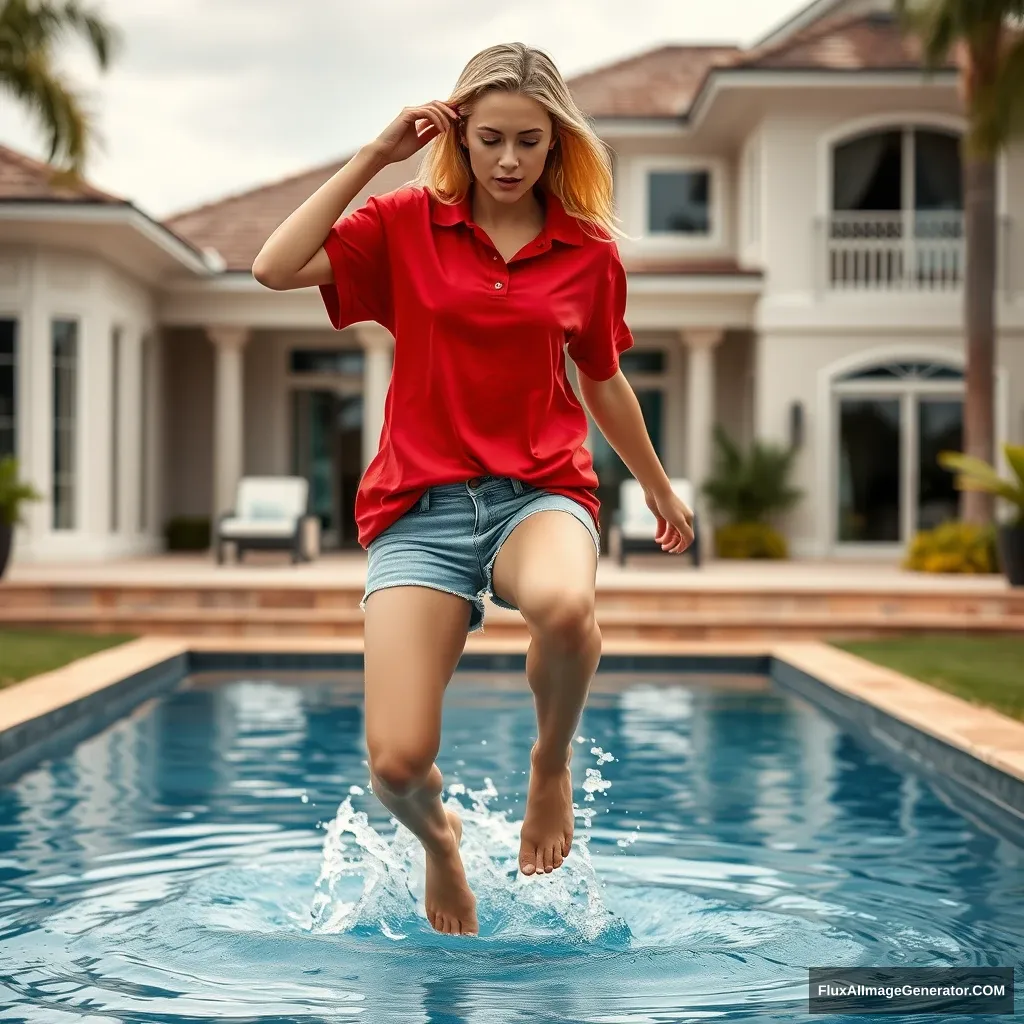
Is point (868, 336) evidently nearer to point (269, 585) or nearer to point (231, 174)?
point (269, 585)

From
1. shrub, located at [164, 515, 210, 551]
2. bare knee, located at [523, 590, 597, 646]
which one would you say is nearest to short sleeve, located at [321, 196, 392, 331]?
bare knee, located at [523, 590, 597, 646]

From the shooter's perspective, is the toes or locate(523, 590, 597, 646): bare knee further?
the toes

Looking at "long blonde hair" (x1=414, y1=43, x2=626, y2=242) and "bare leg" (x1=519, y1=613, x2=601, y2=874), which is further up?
"long blonde hair" (x1=414, y1=43, x2=626, y2=242)

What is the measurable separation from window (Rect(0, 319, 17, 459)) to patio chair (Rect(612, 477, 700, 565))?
6482 millimetres

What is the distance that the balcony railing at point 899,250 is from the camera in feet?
61.5

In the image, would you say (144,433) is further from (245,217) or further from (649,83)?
(649,83)

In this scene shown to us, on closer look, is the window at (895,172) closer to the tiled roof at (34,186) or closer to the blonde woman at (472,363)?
the tiled roof at (34,186)

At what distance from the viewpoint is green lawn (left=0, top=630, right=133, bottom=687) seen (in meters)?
9.02

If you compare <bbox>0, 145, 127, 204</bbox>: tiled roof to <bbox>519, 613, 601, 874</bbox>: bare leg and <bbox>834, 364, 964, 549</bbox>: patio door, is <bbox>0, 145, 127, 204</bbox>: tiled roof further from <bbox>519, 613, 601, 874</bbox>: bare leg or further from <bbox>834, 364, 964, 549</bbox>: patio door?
<bbox>519, 613, 601, 874</bbox>: bare leg

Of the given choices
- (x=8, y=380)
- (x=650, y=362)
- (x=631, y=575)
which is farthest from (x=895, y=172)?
(x=8, y=380)

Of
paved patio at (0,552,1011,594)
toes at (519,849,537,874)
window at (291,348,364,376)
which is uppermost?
window at (291,348,364,376)

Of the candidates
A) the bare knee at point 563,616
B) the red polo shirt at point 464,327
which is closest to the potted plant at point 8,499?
the red polo shirt at point 464,327

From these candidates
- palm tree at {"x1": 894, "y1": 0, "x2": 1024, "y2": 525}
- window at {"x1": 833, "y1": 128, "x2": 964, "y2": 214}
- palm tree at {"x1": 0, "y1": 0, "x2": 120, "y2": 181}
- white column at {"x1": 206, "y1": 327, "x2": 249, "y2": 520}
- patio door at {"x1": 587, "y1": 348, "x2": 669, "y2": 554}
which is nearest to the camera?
palm tree at {"x1": 894, "y1": 0, "x2": 1024, "y2": 525}

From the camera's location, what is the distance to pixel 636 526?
1661 centimetres
